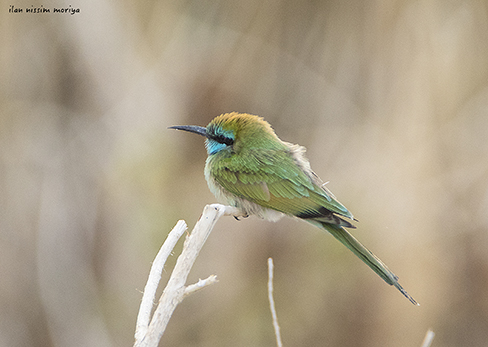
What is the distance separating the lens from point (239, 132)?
2.39 meters

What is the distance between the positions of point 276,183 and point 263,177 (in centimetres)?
7

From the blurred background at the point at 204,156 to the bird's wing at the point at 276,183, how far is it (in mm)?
1207

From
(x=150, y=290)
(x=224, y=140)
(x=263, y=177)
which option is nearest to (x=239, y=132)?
(x=224, y=140)

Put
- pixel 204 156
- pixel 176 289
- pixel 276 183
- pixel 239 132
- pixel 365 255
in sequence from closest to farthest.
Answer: pixel 176 289
pixel 365 255
pixel 276 183
pixel 239 132
pixel 204 156

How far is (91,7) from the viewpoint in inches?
131

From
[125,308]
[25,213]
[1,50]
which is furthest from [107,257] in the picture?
[1,50]

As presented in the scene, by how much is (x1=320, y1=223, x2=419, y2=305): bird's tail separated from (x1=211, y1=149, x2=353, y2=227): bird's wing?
7 cm

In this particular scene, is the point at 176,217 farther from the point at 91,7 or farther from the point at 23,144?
the point at 91,7

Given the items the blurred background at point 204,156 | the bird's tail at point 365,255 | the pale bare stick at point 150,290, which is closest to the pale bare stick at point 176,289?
the pale bare stick at point 150,290

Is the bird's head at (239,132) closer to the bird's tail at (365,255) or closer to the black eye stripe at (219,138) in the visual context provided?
the black eye stripe at (219,138)

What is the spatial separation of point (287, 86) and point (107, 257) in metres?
1.75

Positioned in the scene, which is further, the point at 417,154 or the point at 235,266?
the point at 235,266

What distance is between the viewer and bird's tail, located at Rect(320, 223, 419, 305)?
1.89 meters

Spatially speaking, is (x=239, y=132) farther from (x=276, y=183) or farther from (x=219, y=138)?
(x=276, y=183)
